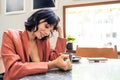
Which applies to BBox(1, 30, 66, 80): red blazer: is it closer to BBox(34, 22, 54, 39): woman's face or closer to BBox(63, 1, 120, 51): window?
BBox(34, 22, 54, 39): woman's face

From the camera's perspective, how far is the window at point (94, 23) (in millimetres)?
2404

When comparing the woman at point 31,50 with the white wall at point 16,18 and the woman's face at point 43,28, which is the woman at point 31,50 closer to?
the woman's face at point 43,28

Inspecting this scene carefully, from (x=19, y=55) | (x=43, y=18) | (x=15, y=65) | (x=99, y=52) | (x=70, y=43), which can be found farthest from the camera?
(x=70, y=43)

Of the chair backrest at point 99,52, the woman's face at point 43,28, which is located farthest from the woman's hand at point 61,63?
the chair backrest at point 99,52

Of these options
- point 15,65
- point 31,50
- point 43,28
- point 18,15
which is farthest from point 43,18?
point 18,15

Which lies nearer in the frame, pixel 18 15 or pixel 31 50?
pixel 31 50

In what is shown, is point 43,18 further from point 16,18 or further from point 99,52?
point 16,18

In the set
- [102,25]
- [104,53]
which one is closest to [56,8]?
[102,25]

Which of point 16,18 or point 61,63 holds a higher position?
point 16,18

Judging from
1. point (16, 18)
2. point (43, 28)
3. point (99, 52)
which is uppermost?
point (16, 18)

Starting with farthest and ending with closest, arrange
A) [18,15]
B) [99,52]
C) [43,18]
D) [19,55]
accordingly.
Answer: [18,15]
[99,52]
[43,18]
[19,55]

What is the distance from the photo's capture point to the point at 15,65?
2.94 feet

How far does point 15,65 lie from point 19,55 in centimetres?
13

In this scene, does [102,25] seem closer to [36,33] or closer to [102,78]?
[36,33]
